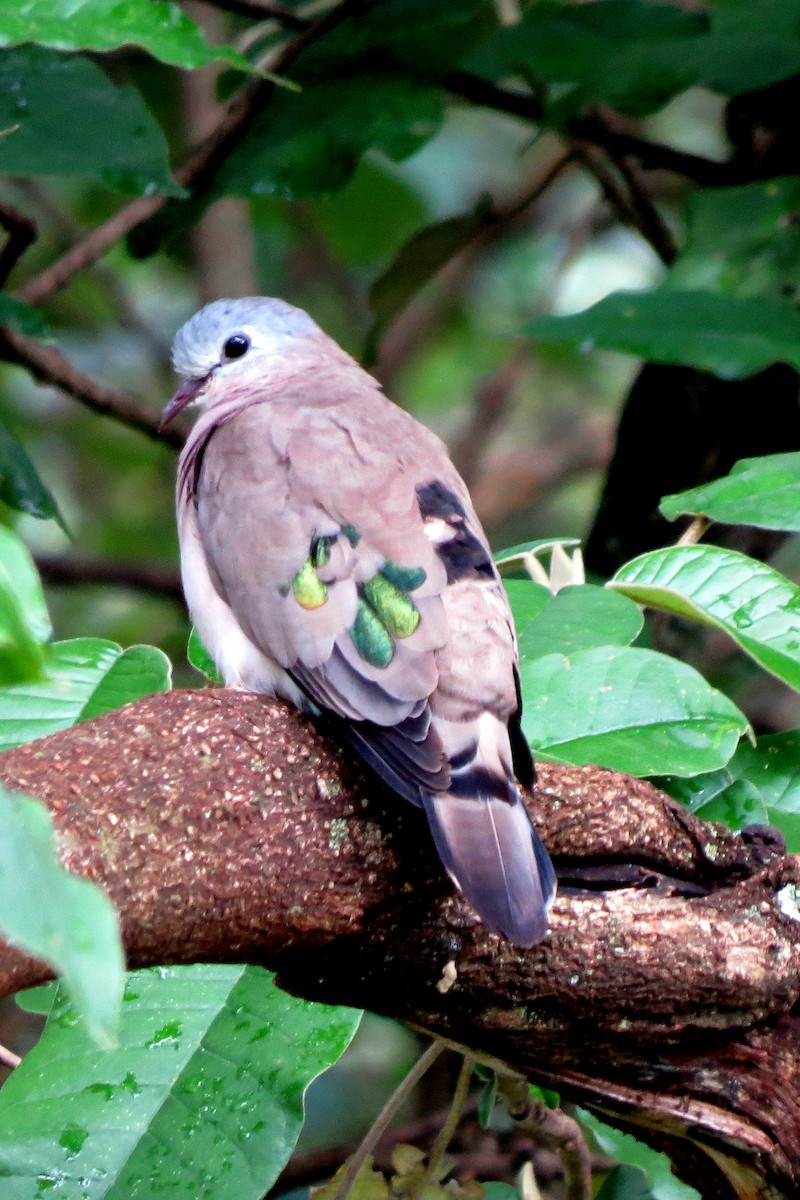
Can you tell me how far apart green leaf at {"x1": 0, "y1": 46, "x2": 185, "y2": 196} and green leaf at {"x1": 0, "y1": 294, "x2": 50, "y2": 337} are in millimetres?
327

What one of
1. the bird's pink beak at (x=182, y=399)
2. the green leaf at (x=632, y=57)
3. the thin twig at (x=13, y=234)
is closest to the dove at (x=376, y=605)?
the bird's pink beak at (x=182, y=399)

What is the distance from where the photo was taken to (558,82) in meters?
3.73

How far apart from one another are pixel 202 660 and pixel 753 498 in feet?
3.67

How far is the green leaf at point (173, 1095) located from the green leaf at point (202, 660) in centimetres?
75

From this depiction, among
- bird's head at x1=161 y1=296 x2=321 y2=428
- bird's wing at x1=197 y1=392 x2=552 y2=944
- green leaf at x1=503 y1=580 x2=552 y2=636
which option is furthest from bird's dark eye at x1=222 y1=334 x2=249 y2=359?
green leaf at x1=503 y1=580 x2=552 y2=636

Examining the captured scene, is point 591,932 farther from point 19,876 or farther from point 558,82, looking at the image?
point 558,82

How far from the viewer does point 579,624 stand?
2.60 meters

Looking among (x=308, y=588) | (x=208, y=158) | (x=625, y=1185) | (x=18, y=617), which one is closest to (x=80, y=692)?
(x=308, y=588)

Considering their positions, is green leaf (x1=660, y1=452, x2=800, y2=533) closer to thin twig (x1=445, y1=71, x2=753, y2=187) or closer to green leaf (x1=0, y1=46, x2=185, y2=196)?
green leaf (x1=0, y1=46, x2=185, y2=196)

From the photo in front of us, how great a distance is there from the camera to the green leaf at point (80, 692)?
8.19ft

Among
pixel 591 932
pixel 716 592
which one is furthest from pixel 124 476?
pixel 591 932

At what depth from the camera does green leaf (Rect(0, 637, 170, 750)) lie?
8.19ft

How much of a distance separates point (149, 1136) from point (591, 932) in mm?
708

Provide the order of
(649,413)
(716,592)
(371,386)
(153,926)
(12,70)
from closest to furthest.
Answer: (153,926) < (716,592) < (12,70) < (371,386) < (649,413)
